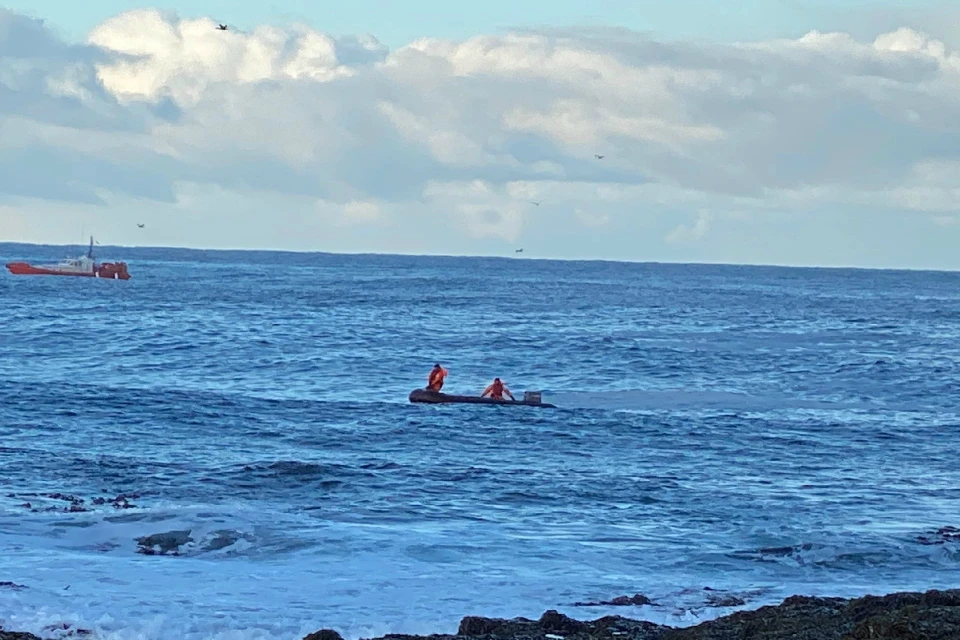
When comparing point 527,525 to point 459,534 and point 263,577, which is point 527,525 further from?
point 263,577

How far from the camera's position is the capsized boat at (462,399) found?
117 feet

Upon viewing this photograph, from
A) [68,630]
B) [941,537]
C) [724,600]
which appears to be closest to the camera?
[68,630]

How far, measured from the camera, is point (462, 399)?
119ft

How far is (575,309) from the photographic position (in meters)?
86.4

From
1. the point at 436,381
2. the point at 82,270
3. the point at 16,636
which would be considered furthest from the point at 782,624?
the point at 82,270

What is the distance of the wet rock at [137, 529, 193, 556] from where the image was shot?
1766cm

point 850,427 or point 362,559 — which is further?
point 850,427

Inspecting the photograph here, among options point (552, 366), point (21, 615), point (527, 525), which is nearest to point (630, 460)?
point (527, 525)

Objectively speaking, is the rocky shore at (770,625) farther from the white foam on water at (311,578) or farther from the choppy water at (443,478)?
the choppy water at (443,478)

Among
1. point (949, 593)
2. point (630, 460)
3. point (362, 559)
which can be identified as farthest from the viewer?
point (630, 460)

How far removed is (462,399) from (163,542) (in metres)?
18.4

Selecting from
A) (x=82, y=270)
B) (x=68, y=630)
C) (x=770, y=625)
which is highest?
(x=82, y=270)

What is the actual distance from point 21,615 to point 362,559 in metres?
5.04

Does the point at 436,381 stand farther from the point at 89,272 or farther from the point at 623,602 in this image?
the point at 89,272
